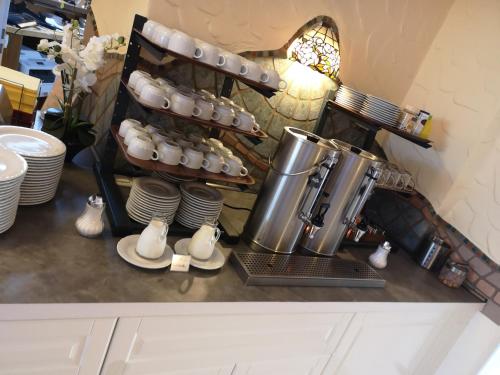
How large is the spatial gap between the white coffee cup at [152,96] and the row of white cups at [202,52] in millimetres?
126

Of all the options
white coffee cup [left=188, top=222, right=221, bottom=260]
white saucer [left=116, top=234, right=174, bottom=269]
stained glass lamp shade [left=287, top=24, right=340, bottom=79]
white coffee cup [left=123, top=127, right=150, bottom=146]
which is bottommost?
white saucer [left=116, top=234, right=174, bottom=269]

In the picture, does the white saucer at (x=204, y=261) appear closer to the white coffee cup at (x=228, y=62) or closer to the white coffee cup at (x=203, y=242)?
the white coffee cup at (x=203, y=242)

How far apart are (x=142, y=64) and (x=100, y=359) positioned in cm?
100

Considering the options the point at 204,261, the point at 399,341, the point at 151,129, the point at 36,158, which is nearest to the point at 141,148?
the point at 151,129

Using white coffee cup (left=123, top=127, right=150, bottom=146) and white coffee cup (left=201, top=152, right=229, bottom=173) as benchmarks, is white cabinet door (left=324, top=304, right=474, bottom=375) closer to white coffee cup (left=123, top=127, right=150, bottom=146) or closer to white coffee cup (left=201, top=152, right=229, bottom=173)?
white coffee cup (left=201, top=152, right=229, bottom=173)

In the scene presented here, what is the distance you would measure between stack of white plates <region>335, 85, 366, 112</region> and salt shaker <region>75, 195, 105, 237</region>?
115 cm

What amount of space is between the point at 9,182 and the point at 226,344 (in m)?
0.74

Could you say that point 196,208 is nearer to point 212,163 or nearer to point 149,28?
point 212,163

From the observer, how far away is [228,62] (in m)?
1.28

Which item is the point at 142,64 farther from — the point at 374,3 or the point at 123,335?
the point at 374,3

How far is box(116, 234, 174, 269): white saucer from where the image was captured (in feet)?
3.74

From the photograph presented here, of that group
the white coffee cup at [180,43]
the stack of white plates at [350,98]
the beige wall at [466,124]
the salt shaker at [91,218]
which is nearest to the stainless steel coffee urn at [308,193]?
the stack of white plates at [350,98]

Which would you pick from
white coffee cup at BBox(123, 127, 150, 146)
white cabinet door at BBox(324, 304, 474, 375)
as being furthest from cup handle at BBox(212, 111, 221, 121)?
white cabinet door at BBox(324, 304, 474, 375)

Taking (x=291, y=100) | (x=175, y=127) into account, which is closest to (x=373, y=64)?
(x=291, y=100)
